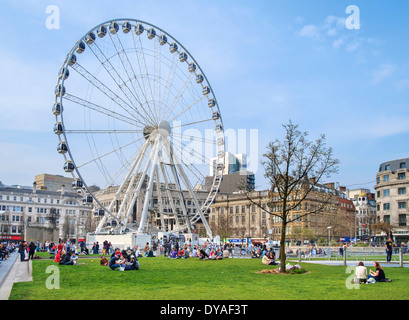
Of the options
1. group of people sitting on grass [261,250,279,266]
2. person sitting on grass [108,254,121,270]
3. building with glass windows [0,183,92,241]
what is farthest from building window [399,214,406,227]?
building with glass windows [0,183,92,241]

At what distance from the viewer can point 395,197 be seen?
273 ft

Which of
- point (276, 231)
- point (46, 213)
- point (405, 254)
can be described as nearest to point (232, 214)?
point (276, 231)

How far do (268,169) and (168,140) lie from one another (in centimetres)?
2880

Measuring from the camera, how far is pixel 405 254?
50312 mm

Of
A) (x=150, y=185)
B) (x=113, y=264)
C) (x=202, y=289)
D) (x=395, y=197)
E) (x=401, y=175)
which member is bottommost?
(x=113, y=264)

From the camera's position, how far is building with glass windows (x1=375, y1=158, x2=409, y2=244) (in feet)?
262

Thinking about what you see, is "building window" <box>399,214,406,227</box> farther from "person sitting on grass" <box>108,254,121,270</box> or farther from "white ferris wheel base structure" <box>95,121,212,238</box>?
"person sitting on grass" <box>108,254,121,270</box>

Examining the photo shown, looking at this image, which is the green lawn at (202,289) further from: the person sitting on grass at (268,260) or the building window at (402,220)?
the building window at (402,220)

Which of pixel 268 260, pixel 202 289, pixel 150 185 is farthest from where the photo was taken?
pixel 150 185

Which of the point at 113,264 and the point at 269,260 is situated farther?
the point at 269,260

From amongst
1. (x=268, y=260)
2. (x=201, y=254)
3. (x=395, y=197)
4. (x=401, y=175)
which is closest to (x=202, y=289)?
(x=268, y=260)

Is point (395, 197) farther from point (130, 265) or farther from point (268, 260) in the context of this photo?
point (130, 265)
